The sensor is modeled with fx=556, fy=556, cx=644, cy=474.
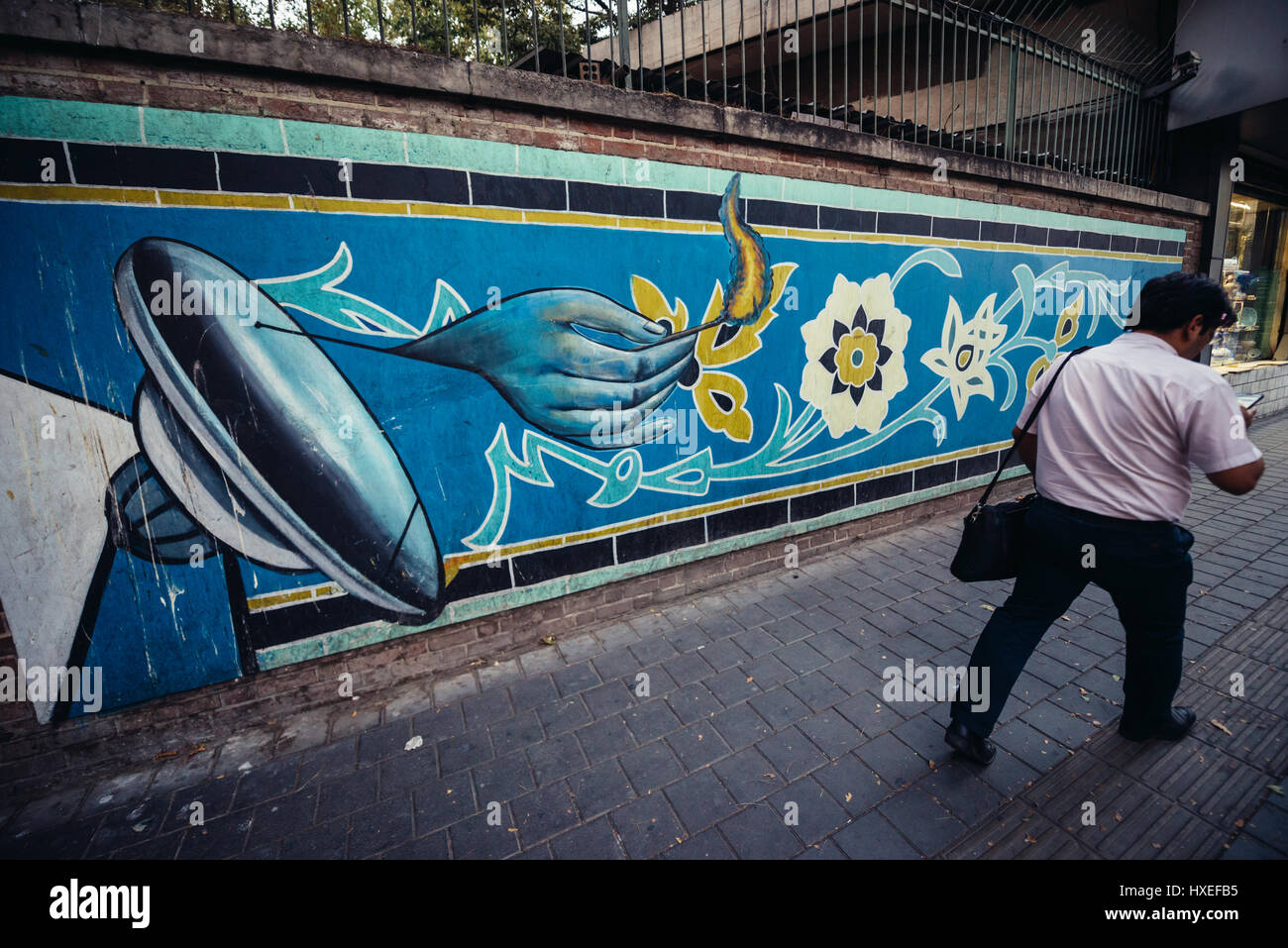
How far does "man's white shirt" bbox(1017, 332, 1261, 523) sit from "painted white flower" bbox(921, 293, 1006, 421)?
3.07 m

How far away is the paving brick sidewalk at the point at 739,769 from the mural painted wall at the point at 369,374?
59 cm

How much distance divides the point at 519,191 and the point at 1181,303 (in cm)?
327

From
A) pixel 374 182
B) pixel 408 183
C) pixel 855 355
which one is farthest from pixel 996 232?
pixel 374 182

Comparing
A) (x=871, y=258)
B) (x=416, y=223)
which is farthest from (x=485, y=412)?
(x=871, y=258)

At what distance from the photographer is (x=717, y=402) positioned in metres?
4.23

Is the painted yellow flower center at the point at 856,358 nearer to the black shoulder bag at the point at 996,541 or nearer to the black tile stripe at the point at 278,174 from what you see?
the black shoulder bag at the point at 996,541

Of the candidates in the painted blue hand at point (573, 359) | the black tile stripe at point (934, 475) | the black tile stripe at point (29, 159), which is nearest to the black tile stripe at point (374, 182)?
the black tile stripe at point (29, 159)

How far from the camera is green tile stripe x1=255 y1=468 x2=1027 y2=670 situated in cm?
316

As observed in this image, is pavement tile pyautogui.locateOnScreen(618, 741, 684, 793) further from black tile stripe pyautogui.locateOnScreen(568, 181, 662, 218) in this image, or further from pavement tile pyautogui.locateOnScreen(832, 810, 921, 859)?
black tile stripe pyautogui.locateOnScreen(568, 181, 662, 218)

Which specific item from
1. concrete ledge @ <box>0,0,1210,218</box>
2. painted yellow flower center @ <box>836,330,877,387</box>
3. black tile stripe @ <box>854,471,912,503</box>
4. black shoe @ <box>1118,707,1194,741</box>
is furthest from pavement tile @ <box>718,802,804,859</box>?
concrete ledge @ <box>0,0,1210,218</box>

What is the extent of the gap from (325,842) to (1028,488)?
750cm

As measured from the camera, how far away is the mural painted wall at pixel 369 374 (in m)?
2.58
